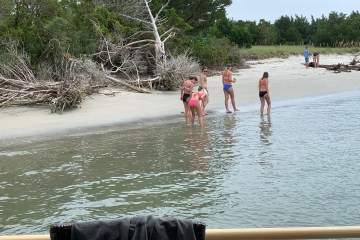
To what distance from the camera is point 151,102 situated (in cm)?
2141

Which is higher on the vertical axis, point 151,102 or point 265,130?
point 151,102

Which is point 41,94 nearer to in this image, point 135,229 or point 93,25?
point 93,25

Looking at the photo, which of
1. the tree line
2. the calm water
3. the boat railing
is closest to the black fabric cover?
the boat railing

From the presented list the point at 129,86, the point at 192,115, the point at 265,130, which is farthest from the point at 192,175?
the point at 129,86

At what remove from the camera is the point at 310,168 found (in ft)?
38.0

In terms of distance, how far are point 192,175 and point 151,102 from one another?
10659 millimetres

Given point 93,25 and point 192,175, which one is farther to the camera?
point 93,25

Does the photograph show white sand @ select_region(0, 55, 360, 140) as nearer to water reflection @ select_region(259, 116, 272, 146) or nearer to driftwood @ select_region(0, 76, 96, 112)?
driftwood @ select_region(0, 76, 96, 112)

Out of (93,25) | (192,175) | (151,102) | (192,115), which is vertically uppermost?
(93,25)

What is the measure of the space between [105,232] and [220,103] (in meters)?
19.3

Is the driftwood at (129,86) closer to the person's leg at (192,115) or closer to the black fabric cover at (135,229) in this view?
the person's leg at (192,115)

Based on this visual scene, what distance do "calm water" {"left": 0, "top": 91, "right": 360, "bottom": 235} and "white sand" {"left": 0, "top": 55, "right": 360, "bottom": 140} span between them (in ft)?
4.85

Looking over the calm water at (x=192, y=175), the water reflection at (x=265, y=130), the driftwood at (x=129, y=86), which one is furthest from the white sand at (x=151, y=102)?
the water reflection at (x=265, y=130)

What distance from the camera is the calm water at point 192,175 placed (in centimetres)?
863
